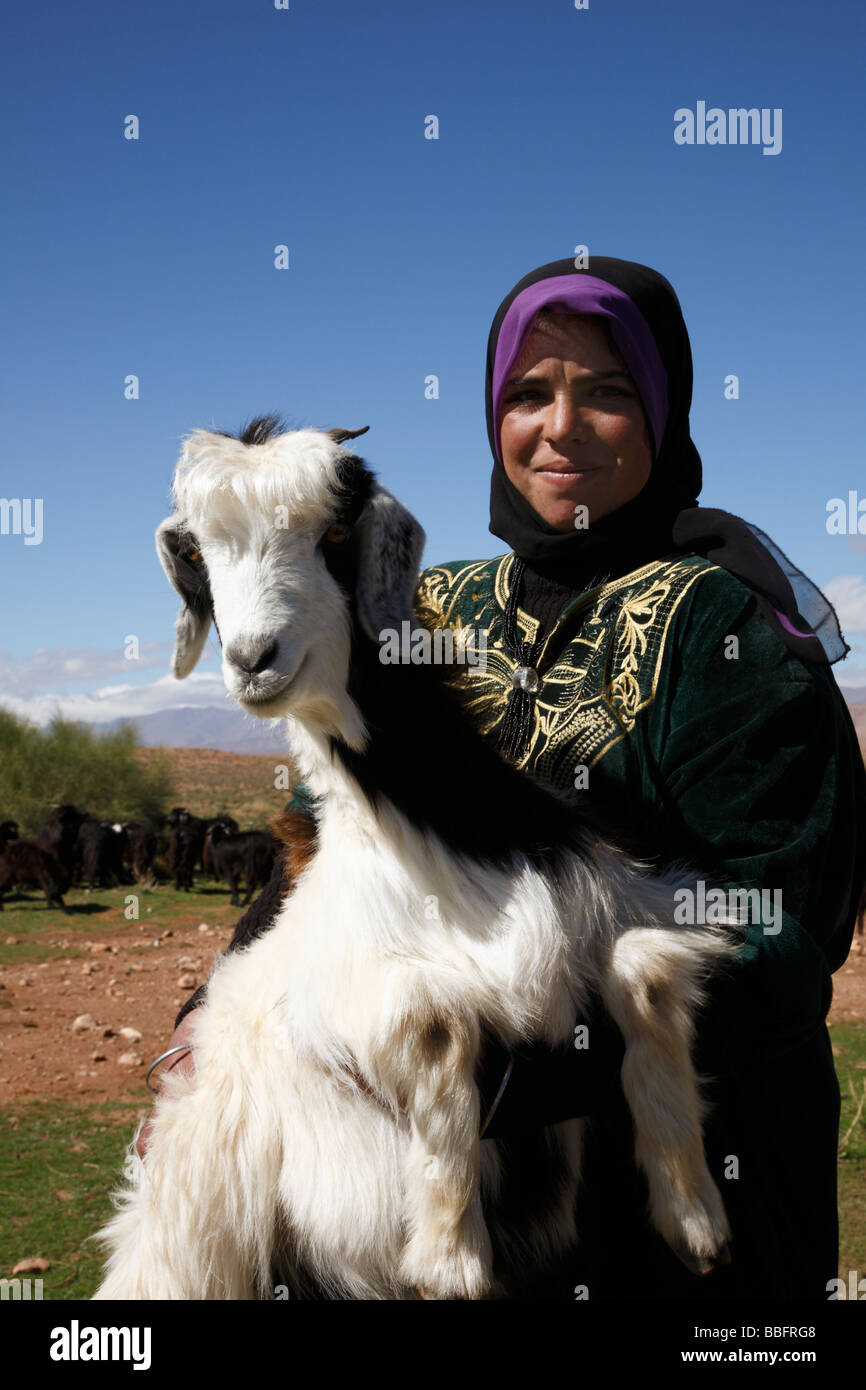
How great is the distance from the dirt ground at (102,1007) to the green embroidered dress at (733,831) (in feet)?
23.5

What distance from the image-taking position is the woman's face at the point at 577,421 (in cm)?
254

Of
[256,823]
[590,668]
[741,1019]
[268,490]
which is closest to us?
[268,490]

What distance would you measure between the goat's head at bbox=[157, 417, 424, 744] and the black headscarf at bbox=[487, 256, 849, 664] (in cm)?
71

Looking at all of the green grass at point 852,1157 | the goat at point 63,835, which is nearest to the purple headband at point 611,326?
the green grass at point 852,1157

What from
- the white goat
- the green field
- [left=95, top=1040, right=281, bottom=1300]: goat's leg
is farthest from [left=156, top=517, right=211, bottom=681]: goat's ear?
the green field

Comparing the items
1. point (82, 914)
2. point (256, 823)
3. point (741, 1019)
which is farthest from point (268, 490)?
point (256, 823)

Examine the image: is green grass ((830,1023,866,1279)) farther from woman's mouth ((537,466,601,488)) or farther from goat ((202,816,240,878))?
goat ((202,816,240,878))

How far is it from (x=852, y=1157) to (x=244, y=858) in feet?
44.2

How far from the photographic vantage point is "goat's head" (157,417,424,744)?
6.27 feet

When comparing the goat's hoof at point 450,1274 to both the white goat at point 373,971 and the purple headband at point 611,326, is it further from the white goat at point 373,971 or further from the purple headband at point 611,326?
the purple headband at point 611,326

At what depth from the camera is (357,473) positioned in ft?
6.77
